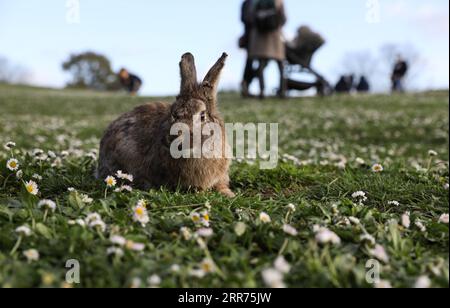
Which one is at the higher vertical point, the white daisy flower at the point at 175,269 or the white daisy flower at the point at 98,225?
the white daisy flower at the point at 98,225

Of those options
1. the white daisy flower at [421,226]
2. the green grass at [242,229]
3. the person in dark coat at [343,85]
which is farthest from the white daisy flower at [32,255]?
the person in dark coat at [343,85]

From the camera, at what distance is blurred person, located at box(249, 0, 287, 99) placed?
2302 centimetres

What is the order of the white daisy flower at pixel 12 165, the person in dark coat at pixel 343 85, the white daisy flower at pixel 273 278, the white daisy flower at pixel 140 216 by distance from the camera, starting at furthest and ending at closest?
1. the person in dark coat at pixel 343 85
2. the white daisy flower at pixel 12 165
3. the white daisy flower at pixel 140 216
4. the white daisy flower at pixel 273 278

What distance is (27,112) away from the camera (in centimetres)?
2325

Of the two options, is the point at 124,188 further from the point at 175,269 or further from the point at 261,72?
the point at 261,72

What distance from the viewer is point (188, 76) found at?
5.32 m

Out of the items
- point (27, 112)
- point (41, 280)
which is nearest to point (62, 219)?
point (41, 280)

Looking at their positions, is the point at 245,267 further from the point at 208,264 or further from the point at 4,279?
the point at 4,279

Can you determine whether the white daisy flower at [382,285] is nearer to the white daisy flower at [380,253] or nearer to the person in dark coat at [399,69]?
the white daisy flower at [380,253]

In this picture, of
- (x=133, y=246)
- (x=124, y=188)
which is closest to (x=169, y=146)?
(x=124, y=188)

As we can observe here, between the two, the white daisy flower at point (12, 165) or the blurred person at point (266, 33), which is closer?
the white daisy flower at point (12, 165)

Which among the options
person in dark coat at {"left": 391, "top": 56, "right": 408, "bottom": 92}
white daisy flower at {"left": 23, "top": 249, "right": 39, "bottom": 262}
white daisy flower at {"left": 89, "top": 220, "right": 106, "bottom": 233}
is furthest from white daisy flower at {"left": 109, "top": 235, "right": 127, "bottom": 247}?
person in dark coat at {"left": 391, "top": 56, "right": 408, "bottom": 92}

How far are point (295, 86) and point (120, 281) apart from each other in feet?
86.3

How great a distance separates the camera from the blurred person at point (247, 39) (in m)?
23.8
